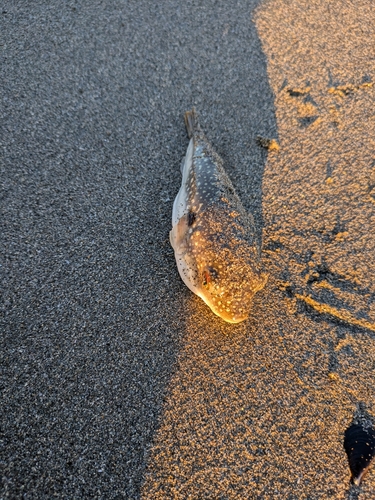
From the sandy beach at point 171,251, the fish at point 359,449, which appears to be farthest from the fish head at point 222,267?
the fish at point 359,449

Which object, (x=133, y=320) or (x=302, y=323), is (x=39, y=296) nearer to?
(x=133, y=320)

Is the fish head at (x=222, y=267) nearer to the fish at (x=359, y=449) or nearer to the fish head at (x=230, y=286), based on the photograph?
the fish head at (x=230, y=286)

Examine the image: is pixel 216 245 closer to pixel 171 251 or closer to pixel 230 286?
pixel 230 286

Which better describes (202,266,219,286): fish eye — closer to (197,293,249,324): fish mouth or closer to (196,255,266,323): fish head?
(196,255,266,323): fish head

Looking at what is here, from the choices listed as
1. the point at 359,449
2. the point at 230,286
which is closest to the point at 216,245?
the point at 230,286

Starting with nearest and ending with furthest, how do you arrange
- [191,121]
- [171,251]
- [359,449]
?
[359,449] < [171,251] < [191,121]

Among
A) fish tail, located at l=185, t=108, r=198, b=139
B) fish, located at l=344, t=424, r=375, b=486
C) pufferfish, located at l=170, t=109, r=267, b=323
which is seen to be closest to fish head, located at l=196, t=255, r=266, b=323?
pufferfish, located at l=170, t=109, r=267, b=323

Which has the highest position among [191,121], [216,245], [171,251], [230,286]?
[191,121]
